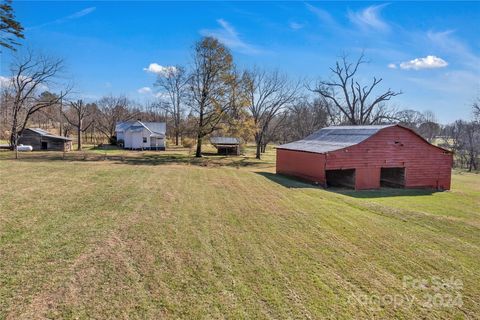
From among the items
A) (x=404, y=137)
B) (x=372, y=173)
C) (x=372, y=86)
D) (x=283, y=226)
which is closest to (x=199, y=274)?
(x=283, y=226)

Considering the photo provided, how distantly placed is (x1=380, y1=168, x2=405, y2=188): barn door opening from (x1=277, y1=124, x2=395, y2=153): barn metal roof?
3.45 m

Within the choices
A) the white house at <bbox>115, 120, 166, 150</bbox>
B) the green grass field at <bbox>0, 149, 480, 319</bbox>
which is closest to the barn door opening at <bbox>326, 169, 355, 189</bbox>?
the green grass field at <bbox>0, 149, 480, 319</bbox>

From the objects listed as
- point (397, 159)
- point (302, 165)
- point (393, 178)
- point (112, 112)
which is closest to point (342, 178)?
point (302, 165)

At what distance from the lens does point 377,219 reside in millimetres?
10570

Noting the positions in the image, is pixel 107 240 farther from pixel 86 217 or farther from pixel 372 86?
pixel 372 86

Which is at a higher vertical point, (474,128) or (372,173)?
(474,128)

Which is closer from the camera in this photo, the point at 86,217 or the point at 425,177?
the point at 86,217

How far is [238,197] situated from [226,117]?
74.7ft

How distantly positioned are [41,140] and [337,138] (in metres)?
35.1

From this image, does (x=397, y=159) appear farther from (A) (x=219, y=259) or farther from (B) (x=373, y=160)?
(A) (x=219, y=259)

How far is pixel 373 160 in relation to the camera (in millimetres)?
20453

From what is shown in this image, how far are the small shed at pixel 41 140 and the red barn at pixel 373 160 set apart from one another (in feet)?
97.9

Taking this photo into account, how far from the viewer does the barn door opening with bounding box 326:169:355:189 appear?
2048 centimetres

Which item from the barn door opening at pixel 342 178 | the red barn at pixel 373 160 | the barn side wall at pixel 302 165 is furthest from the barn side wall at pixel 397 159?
the barn side wall at pixel 302 165
